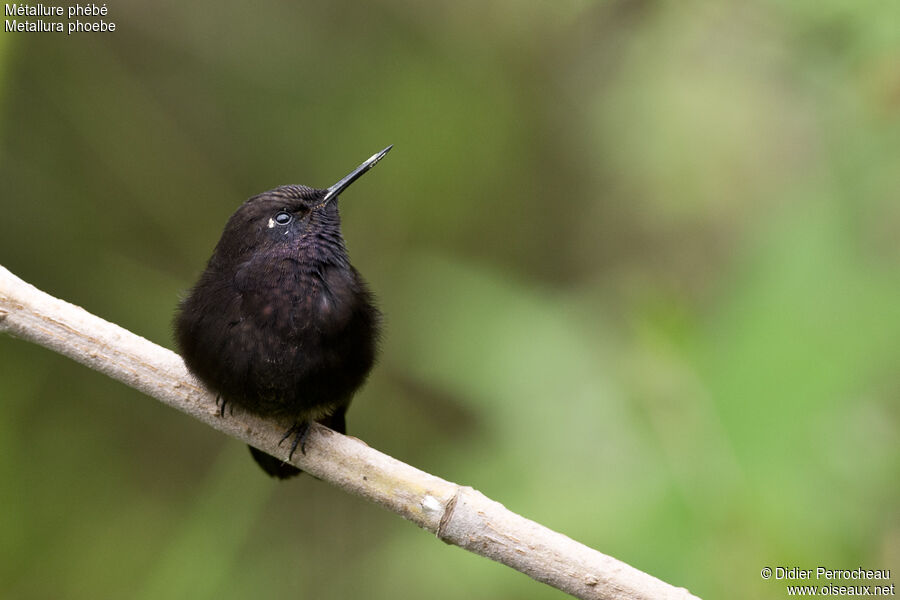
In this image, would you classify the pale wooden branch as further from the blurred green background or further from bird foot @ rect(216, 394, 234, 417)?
the blurred green background

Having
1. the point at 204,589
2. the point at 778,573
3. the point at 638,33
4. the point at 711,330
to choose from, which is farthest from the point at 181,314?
the point at 638,33

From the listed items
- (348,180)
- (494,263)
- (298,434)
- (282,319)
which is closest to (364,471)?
(298,434)

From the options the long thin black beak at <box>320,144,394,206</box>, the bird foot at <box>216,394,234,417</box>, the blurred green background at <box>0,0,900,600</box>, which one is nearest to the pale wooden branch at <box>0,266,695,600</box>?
the bird foot at <box>216,394,234,417</box>

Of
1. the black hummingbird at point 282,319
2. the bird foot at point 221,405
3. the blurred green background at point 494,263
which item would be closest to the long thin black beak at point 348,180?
the black hummingbird at point 282,319

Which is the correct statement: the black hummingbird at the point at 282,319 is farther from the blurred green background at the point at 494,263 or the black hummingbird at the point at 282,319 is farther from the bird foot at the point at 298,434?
the blurred green background at the point at 494,263

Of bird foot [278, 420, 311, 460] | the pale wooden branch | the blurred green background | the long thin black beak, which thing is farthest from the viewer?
the long thin black beak

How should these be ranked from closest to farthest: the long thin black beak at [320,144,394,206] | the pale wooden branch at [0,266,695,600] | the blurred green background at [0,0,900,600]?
the pale wooden branch at [0,266,695,600], the blurred green background at [0,0,900,600], the long thin black beak at [320,144,394,206]
